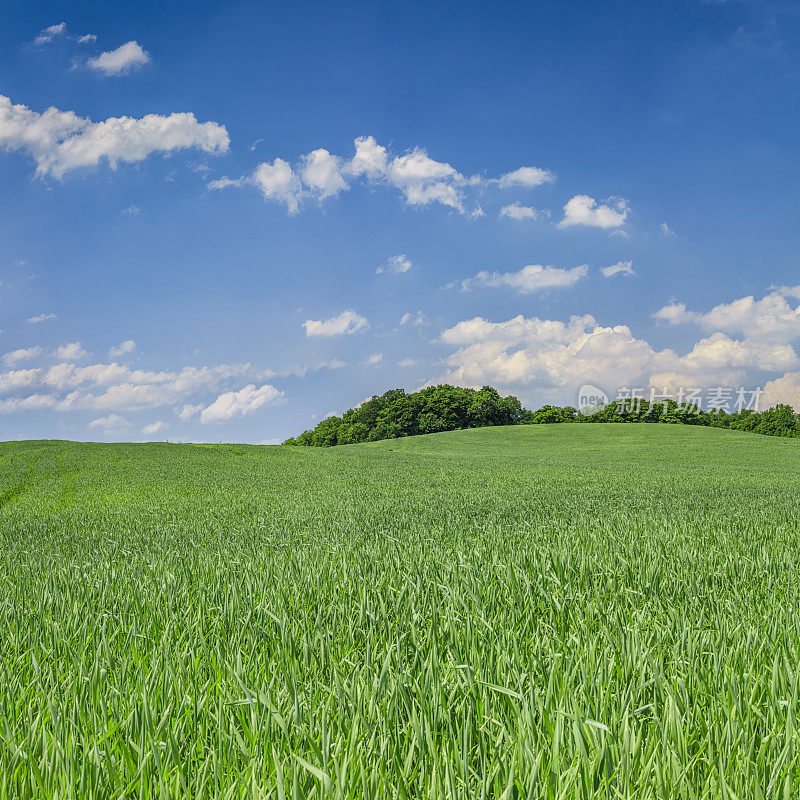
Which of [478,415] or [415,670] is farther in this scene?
[478,415]

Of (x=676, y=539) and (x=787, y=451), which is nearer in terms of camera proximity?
(x=676, y=539)

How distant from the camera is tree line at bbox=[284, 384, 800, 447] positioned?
336 ft

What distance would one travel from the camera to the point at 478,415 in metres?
108

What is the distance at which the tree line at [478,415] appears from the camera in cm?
10256

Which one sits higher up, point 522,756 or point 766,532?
point 522,756

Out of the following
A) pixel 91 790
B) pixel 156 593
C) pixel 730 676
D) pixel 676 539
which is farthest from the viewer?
pixel 676 539

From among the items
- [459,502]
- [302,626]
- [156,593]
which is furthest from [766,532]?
[156,593]

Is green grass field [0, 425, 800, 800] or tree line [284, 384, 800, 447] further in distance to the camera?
tree line [284, 384, 800, 447]

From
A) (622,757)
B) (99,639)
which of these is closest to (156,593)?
(99,639)

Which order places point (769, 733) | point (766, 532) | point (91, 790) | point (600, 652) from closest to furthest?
point (91, 790), point (769, 733), point (600, 652), point (766, 532)

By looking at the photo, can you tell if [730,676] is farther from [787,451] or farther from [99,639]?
[787,451]

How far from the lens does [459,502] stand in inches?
461

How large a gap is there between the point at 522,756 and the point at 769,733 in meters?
1.00

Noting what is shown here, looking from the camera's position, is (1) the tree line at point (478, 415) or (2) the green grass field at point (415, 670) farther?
(1) the tree line at point (478, 415)
